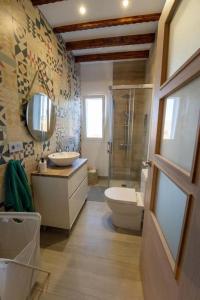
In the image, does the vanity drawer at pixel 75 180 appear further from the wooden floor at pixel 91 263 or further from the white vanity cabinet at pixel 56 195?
the wooden floor at pixel 91 263

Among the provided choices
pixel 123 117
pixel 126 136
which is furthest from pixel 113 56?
pixel 126 136

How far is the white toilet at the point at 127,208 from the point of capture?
1.85m

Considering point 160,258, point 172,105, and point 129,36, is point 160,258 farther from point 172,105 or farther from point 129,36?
point 129,36

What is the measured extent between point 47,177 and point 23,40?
4.76 ft

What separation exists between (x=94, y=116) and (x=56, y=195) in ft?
7.33

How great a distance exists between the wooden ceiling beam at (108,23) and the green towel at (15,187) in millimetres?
1921

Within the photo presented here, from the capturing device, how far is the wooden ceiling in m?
1.90

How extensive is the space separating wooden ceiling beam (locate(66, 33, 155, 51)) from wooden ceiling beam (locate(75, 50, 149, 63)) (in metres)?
0.39

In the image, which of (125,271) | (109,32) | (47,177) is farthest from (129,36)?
A: (125,271)

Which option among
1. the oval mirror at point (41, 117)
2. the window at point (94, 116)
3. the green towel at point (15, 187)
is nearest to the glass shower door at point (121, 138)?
the window at point (94, 116)

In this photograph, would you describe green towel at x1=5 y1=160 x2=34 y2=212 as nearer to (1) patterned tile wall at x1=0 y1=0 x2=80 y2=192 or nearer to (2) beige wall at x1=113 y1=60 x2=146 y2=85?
(1) patterned tile wall at x1=0 y1=0 x2=80 y2=192

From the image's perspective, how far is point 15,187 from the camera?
1364mm

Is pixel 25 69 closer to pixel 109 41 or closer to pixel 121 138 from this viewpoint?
pixel 109 41

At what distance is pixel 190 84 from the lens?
0.63m
